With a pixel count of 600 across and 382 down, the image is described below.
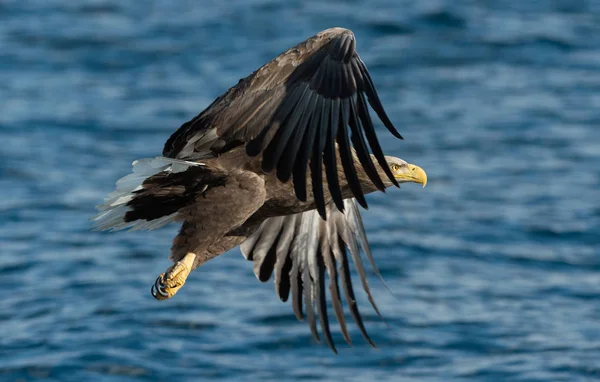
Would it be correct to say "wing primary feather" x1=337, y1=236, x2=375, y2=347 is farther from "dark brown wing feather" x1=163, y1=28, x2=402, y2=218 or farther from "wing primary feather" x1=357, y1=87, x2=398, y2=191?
"wing primary feather" x1=357, y1=87, x2=398, y2=191

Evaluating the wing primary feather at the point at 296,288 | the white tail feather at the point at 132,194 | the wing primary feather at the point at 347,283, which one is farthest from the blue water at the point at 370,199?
the white tail feather at the point at 132,194

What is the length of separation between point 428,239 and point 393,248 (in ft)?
1.02

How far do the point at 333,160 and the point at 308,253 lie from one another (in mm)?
1964

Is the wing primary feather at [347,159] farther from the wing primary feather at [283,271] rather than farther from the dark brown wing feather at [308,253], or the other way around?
the wing primary feather at [283,271]

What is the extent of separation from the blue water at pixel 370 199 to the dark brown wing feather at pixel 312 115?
2840mm

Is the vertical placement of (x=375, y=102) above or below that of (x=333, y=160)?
above

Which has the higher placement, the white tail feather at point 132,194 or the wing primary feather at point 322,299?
the white tail feather at point 132,194

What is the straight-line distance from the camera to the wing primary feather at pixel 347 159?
4.86m

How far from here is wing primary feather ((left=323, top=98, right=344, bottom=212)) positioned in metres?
4.88

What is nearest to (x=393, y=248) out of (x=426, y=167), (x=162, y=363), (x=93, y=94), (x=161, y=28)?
(x=426, y=167)

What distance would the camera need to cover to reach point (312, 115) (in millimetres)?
5035

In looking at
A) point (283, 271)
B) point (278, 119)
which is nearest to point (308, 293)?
point (283, 271)

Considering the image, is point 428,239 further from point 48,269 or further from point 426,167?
point 48,269

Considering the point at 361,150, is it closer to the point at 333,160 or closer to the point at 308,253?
the point at 333,160
